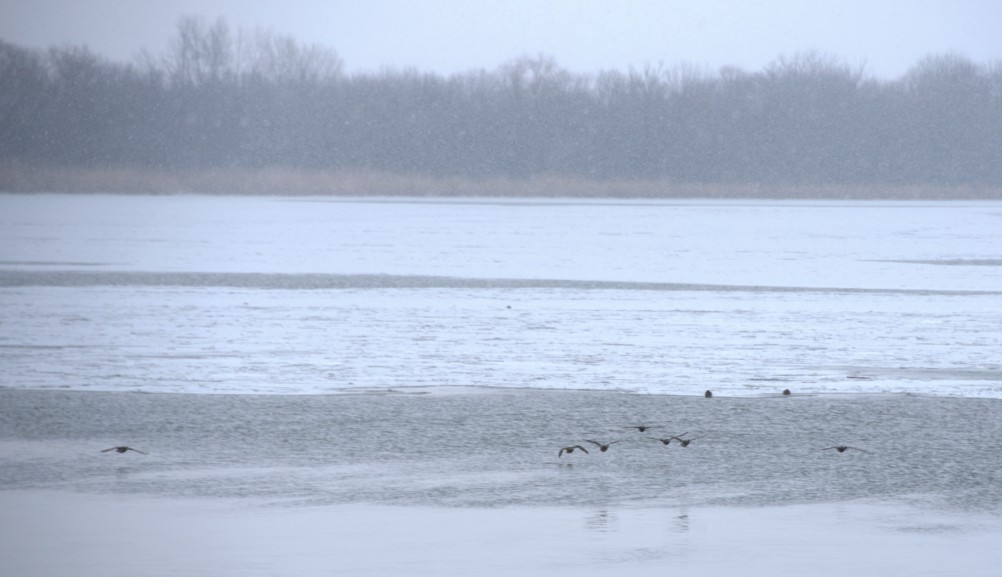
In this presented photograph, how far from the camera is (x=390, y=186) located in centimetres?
6881

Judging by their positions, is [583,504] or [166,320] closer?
[583,504]

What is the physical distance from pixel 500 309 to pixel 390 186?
5243 centimetres

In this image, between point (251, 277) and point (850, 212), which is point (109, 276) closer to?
point (251, 277)

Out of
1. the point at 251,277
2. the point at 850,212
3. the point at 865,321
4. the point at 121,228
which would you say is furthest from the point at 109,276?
the point at 850,212

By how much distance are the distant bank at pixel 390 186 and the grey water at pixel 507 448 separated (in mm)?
54244

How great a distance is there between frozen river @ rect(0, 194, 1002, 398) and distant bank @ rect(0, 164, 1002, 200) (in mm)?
29099

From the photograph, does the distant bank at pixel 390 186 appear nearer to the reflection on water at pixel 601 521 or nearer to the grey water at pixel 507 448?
the grey water at pixel 507 448

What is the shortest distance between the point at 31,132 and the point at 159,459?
70.5 m

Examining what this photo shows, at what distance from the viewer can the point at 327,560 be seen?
5.68 metres

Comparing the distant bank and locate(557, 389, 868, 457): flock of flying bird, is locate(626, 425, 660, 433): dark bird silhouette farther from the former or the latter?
the distant bank

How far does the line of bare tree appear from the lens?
7825 centimetres

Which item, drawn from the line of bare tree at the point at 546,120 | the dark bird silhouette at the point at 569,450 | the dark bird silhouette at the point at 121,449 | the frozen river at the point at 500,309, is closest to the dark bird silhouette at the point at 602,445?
the dark bird silhouette at the point at 569,450

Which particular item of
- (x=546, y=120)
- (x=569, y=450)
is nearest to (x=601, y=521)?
(x=569, y=450)

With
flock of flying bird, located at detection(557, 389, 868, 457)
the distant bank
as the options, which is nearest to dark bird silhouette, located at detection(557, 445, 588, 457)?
flock of flying bird, located at detection(557, 389, 868, 457)
